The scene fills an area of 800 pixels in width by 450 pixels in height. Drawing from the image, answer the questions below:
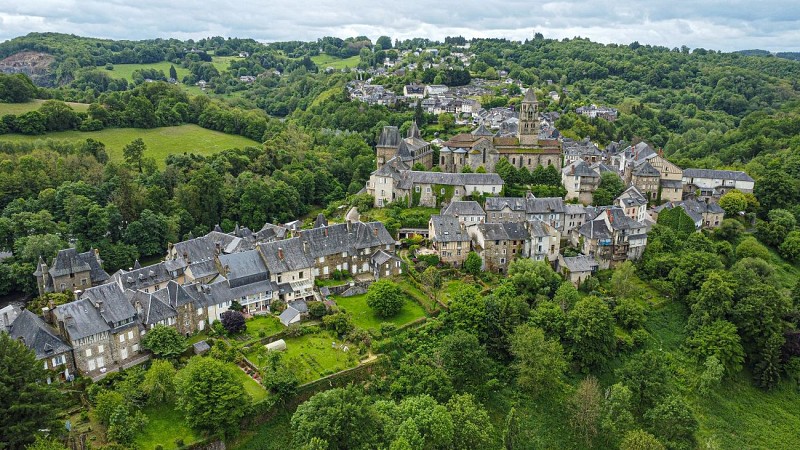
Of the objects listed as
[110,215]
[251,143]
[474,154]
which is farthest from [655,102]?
[110,215]

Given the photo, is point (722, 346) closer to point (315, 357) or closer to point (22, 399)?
point (315, 357)

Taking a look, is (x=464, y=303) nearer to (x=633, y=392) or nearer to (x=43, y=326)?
(x=633, y=392)

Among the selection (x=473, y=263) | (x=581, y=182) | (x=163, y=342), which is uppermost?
(x=581, y=182)

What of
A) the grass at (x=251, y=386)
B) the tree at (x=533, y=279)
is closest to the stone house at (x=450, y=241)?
the tree at (x=533, y=279)

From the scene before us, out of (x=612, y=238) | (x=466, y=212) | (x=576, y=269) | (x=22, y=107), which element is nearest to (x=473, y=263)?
(x=466, y=212)

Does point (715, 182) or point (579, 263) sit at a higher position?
point (715, 182)

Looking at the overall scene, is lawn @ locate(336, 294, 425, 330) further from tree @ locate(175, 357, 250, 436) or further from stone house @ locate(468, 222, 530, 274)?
tree @ locate(175, 357, 250, 436)

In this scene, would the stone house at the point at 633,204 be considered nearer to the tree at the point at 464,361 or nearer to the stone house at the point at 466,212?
the stone house at the point at 466,212
